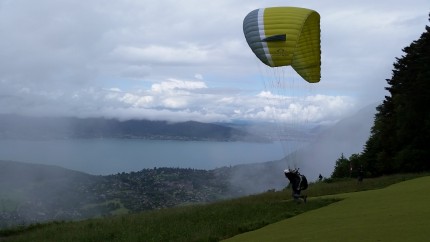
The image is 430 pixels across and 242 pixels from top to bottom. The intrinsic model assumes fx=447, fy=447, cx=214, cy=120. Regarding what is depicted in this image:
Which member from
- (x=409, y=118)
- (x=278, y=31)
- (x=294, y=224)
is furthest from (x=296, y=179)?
(x=409, y=118)

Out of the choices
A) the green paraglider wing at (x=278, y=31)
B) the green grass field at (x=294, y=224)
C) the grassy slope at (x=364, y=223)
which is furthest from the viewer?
the green paraglider wing at (x=278, y=31)

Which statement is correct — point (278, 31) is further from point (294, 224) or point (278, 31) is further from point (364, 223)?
point (364, 223)

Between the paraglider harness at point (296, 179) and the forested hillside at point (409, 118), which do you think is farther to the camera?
the forested hillside at point (409, 118)

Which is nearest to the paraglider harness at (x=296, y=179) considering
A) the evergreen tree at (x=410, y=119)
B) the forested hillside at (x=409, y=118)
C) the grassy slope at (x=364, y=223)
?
the grassy slope at (x=364, y=223)

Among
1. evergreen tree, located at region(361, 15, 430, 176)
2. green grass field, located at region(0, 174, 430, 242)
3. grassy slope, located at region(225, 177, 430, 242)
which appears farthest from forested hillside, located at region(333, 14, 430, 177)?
grassy slope, located at region(225, 177, 430, 242)

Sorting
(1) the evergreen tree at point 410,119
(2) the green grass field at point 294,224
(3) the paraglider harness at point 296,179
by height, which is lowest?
(2) the green grass field at point 294,224

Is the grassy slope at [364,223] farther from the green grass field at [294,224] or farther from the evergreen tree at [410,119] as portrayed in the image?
the evergreen tree at [410,119]
